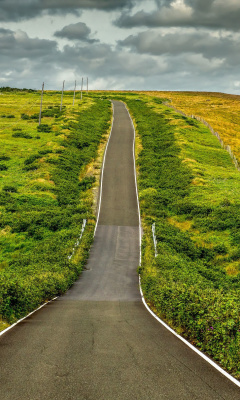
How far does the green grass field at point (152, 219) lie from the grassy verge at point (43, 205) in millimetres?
93

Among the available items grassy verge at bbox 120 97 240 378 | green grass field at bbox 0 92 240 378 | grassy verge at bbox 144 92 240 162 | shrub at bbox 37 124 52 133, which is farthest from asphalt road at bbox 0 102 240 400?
shrub at bbox 37 124 52 133

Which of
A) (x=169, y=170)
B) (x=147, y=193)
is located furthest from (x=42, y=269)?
(x=169, y=170)

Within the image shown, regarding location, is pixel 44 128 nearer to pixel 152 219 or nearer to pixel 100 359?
pixel 152 219

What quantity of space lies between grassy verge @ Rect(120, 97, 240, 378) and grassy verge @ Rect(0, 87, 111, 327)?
568cm

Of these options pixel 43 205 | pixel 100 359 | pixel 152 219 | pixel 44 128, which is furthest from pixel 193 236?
pixel 44 128

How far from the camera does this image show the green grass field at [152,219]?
518 inches

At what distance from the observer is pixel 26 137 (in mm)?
66625

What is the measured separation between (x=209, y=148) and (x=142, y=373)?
56.5 m

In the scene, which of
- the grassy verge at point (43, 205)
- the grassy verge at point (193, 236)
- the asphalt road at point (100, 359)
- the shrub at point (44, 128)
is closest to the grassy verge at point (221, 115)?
the grassy verge at point (193, 236)

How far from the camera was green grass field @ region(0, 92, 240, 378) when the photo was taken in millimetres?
13155

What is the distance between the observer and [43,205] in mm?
37594

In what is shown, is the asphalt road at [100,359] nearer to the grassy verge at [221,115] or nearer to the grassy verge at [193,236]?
the grassy verge at [193,236]

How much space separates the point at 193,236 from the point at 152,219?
4876 millimetres

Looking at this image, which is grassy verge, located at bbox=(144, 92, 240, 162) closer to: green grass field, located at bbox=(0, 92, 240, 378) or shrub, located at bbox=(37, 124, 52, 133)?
green grass field, located at bbox=(0, 92, 240, 378)
